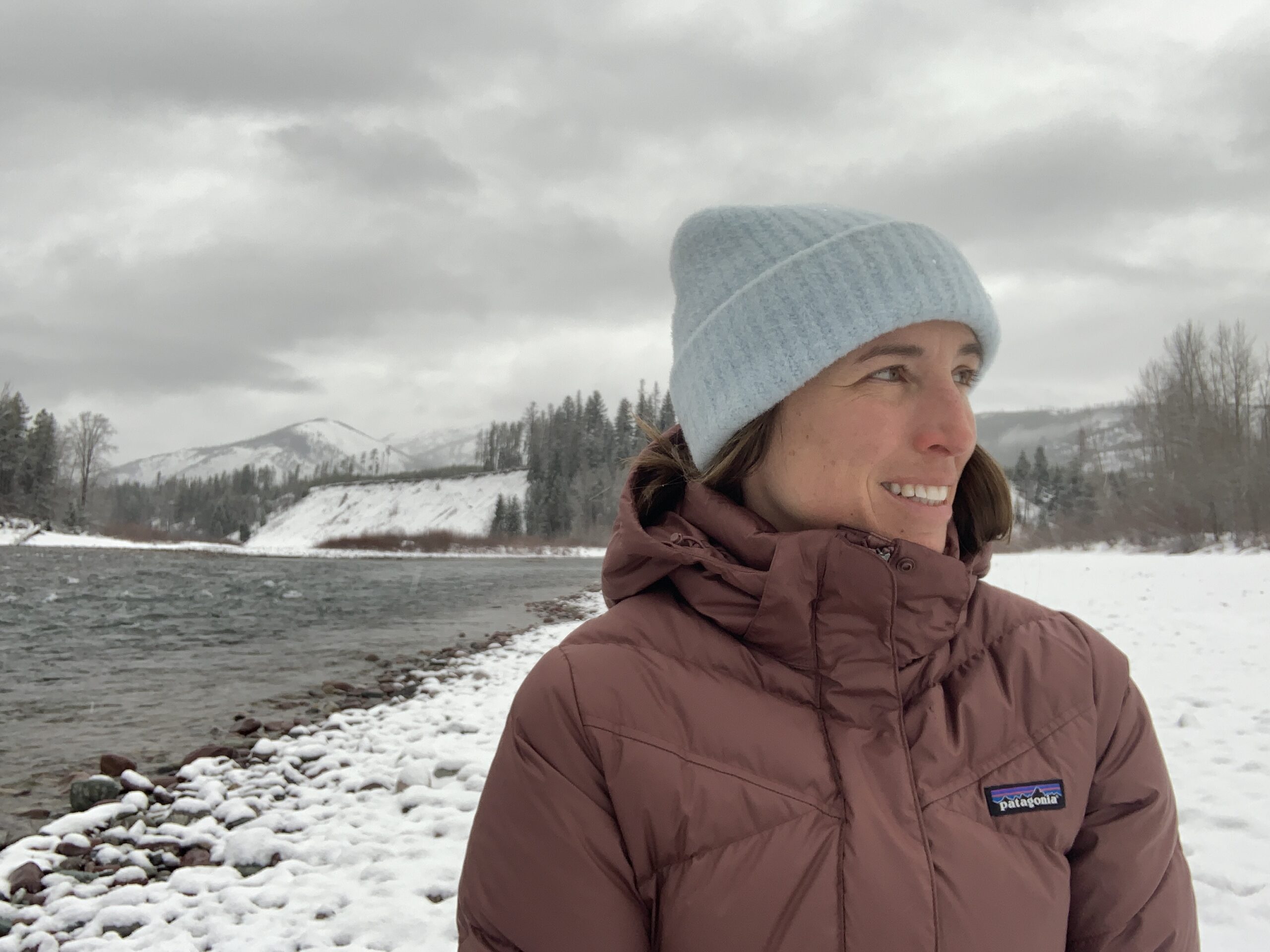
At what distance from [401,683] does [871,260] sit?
8472 mm

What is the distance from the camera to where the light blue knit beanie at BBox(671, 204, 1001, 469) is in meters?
1.53

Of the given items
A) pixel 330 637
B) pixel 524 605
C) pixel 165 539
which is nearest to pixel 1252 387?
pixel 524 605

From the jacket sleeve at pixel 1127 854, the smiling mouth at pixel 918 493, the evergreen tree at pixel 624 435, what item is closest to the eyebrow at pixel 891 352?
the smiling mouth at pixel 918 493

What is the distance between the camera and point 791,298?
1.59 metres

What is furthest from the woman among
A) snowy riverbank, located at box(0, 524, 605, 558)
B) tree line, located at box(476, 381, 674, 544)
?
tree line, located at box(476, 381, 674, 544)

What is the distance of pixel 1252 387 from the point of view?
39.5m

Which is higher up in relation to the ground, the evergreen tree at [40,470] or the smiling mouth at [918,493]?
the evergreen tree at [40,470]

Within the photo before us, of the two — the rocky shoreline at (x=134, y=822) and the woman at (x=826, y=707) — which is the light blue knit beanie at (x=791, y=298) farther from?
the rocky shoreline at (x=134, y=822)

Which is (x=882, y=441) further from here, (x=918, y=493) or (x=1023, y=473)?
(x=1023, y=473)

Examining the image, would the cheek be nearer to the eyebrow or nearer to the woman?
the woman

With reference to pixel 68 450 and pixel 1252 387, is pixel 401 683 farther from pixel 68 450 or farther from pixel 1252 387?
pixel 68 450

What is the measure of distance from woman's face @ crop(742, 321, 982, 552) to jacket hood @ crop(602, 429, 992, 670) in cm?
8

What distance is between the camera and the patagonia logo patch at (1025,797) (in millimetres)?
1322

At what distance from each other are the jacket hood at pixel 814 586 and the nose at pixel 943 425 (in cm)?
21
